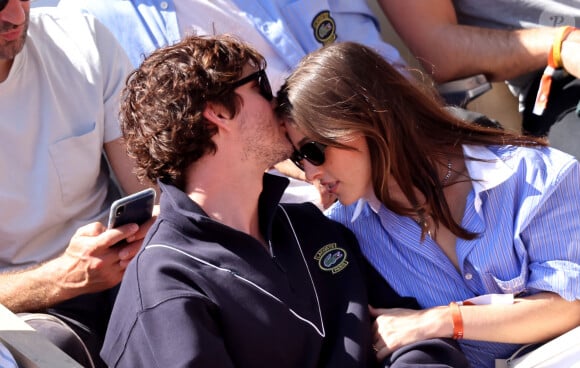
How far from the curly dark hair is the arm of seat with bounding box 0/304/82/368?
50 cm

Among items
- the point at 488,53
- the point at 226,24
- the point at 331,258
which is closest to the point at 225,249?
the point at 331,258

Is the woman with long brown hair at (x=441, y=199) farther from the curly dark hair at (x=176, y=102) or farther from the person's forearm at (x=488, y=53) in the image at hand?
the person's forearm at (x=488, y=53)

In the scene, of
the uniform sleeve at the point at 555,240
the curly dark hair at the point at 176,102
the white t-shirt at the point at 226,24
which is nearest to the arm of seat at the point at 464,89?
the white t-shirt at the point at 226,24

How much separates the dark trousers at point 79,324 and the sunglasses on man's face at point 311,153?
74 centimetres

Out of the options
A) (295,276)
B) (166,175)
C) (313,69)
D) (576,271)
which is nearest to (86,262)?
(166,175)

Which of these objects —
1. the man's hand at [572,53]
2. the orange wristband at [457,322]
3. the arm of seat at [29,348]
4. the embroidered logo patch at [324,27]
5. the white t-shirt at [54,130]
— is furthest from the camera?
the embroidered logo patch at [324,27]

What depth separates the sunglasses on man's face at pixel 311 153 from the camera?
2176 mm

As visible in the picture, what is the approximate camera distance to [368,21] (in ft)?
10.5

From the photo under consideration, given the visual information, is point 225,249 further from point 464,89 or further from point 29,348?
point 464,89

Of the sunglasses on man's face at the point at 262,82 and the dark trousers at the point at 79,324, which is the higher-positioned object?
the sunglasses on man's face at the point at 262,82

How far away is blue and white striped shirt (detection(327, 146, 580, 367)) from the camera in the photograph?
7.14 feet

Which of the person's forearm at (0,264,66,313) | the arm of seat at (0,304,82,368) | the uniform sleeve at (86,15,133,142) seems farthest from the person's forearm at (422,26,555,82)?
the arm of seat at (0,304,82,368)

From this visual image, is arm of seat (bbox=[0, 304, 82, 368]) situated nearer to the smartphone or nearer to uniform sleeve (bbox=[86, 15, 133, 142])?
the smartphone

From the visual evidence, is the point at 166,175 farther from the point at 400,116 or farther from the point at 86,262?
the point at 400,116
